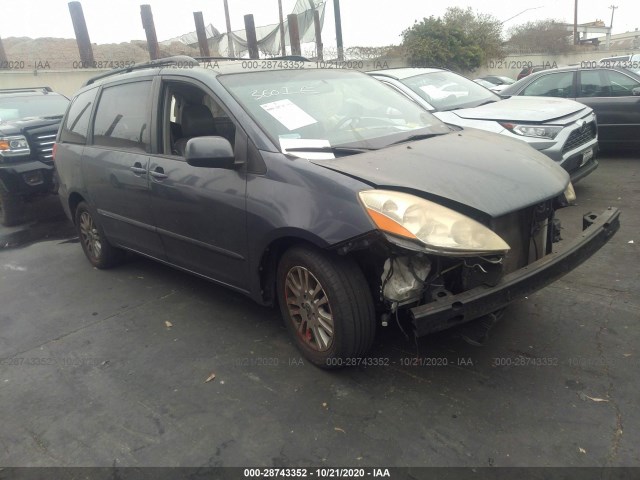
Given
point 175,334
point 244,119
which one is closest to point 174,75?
point 244,119

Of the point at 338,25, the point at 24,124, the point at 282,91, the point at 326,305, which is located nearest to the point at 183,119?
the point at 282,91

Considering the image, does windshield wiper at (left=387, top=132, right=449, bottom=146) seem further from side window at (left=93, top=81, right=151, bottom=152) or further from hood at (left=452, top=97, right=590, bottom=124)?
hood at (left=452, top=97, right=590, bottom=124)

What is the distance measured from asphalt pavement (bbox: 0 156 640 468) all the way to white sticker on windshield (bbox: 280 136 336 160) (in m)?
1.23

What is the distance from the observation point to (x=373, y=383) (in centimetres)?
279

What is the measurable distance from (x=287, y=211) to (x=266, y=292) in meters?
0.67

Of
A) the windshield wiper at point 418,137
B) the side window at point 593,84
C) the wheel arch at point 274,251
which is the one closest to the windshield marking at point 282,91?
the windshield wiper at point 418,137

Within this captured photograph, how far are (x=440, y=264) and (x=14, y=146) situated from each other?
666 centimetres

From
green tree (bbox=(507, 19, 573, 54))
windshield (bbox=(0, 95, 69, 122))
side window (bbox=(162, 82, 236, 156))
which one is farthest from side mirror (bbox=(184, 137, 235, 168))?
green tree (bbox=(507, 19, 573, 54))

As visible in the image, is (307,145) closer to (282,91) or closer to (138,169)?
(282,91)

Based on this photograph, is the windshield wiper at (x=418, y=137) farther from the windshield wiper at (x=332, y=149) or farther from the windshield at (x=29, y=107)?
the windshield at (x=29, y=107)

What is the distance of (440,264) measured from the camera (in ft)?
8.01

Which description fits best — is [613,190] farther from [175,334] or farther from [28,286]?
[28,286]

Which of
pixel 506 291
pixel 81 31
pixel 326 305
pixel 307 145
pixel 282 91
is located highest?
pixel 81 31

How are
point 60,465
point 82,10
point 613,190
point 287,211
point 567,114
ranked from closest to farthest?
point 60,465 < point 287,211 < point 567,114 < point 613,190 < point 82,10
